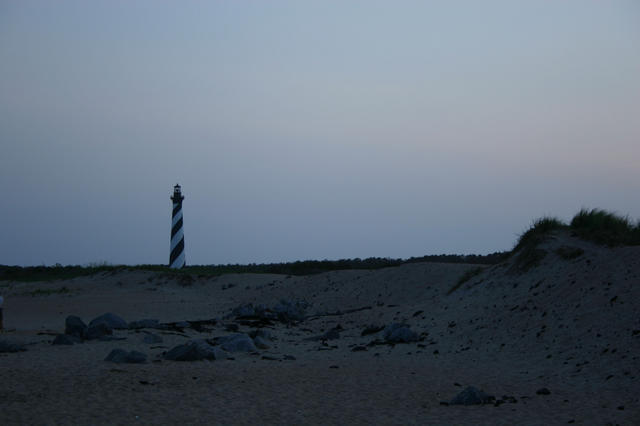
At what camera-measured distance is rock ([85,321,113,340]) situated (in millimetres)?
13914

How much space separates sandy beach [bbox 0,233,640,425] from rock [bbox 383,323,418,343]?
0.14 meters

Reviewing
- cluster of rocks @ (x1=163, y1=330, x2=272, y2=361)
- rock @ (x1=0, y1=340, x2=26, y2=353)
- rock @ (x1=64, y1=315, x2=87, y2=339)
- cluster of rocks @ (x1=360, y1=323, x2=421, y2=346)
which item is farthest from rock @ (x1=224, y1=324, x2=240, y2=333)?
rock @ (x1=0, y1=340, x2=26, y2=353)

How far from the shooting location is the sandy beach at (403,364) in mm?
7891

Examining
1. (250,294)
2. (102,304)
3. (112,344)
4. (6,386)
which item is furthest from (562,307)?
(102,304)

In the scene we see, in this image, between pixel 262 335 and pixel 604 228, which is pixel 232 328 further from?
pixel 604 228

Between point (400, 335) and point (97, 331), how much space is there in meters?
6.39

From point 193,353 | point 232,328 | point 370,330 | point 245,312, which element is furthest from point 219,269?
point 193,353

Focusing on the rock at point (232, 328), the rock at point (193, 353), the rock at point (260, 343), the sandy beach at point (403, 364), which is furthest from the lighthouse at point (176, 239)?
the rock at point (193, 353)

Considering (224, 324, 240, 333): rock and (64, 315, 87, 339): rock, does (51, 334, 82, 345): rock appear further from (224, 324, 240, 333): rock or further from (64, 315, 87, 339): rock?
(224, 324, 240, 333): rock

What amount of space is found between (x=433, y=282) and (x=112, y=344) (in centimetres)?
1126

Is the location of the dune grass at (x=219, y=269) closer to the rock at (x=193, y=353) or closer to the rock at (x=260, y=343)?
the rock at (x=260, y=343)

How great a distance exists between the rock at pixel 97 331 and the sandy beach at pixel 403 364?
304 millimetres

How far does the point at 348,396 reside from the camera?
891cm

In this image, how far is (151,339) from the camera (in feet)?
44.7
